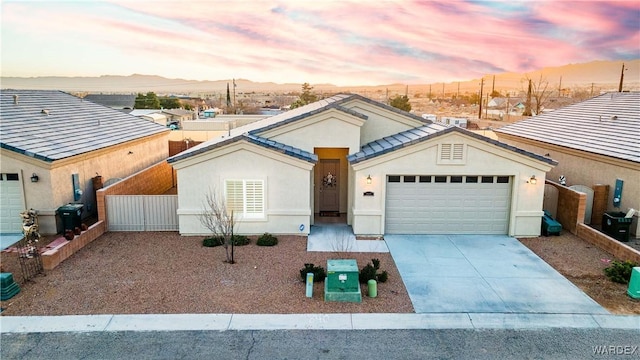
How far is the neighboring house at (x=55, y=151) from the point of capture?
14633 millimetres

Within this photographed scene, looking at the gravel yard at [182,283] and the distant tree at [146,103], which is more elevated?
the distant tree at [146,103]

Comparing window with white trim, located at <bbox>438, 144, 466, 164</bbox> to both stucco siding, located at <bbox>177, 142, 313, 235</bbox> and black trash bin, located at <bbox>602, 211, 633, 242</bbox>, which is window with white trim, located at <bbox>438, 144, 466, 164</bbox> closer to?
Result: stucco siding, located at <bbox>177, 142, 313, 235</bbox>

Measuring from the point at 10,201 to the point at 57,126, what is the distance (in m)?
4.32

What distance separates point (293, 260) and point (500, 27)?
19.0m

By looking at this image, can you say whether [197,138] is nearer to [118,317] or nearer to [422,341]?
[118,317]

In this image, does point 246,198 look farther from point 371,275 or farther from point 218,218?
point 371,275

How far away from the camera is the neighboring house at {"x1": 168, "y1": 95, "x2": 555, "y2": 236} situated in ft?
47.9

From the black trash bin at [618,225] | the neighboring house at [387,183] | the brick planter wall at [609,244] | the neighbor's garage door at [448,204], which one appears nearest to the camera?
the brick planter wall at [609,244]

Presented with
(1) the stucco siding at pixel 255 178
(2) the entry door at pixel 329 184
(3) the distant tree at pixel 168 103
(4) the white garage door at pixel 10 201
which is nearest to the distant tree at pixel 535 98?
(2) the entry door at pixel 329 184

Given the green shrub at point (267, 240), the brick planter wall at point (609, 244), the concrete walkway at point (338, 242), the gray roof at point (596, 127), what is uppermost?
the gray roof at point (596, 127)

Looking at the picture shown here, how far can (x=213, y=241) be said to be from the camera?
46.2 feet

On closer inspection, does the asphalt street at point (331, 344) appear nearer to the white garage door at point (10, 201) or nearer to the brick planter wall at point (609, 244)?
the brick planter wall at point (609, 244)

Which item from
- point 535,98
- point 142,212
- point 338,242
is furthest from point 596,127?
point 535,98

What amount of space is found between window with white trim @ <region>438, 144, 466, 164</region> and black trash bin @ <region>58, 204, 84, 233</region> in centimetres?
1284
